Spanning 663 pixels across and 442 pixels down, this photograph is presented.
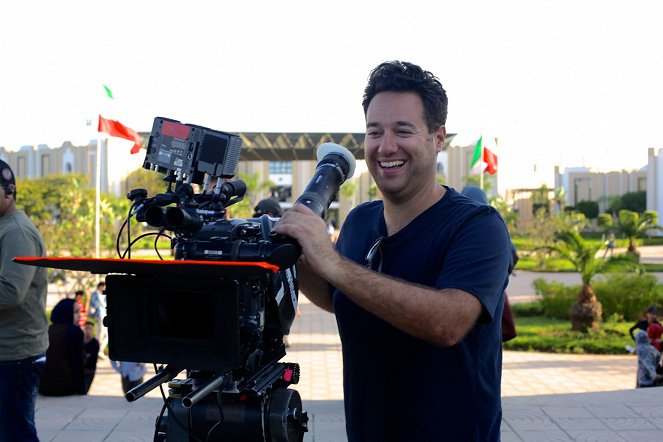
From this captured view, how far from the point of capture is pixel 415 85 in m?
1.83

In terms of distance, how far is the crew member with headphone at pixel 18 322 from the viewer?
10.9 ft

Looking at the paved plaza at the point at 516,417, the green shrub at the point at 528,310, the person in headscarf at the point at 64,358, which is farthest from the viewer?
the green shrub at the point at 528,310

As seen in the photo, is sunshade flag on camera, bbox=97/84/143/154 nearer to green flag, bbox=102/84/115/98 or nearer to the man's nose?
green flag, bbox=102/84/115/98

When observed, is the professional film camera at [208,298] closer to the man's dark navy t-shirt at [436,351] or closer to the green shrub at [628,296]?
the man's dark navy t-shirt at [436,351]

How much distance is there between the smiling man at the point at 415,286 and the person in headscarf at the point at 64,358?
16.0 ft

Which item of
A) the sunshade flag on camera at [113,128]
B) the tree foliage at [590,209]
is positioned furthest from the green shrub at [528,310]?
the tree foliage at [590,209]

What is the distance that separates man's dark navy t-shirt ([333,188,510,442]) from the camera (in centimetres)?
173

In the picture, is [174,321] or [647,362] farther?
[647,362]

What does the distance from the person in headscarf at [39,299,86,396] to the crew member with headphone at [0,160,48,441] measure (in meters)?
2.85

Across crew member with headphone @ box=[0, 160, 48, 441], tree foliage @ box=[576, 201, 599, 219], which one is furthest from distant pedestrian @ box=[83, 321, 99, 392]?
tree foliage @ box=[576, 201, 599, 219]

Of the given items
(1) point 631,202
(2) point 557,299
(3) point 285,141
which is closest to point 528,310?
(2) point 557,299

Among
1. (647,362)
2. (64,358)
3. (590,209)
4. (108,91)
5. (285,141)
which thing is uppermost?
(108,91)

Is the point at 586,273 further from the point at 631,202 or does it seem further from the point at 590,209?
the point at 590,209

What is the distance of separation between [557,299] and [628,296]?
1.33 m
